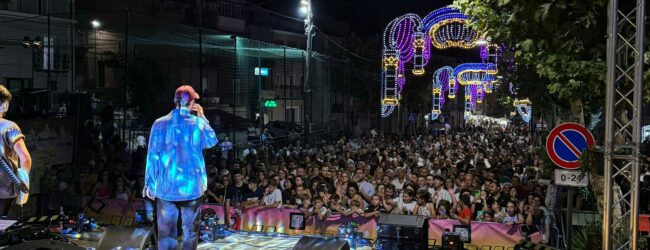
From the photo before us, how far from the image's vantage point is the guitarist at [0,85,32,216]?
20.7 ft

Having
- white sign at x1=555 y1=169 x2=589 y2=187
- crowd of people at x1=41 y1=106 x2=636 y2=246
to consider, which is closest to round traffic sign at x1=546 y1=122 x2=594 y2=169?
white sign at x1=555 y1=169 x2=589 y2=187

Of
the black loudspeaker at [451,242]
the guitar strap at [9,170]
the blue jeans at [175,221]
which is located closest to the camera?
the blue jeans at [175,221]

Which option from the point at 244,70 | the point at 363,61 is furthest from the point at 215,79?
the point at 363,61

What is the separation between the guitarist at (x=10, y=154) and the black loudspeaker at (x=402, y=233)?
14.1ft

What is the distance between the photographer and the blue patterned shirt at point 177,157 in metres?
5.49

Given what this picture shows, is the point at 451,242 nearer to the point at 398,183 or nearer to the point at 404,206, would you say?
the point at 404,206

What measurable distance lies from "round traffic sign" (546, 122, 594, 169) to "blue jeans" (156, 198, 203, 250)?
15.0ft

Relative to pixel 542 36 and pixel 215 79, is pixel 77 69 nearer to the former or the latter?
pixel 215 79

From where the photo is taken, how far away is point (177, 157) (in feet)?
18.0

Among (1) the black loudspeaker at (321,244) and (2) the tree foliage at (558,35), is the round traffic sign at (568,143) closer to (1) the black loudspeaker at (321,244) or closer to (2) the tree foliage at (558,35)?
(2) the tree foliage at (558,35)

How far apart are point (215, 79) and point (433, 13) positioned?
18.6 meters

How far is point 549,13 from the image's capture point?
689cm

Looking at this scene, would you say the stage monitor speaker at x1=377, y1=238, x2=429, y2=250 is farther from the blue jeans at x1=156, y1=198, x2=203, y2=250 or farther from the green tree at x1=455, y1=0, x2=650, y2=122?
the blue jeans at x1=156, y1=198, x2=203, y2=250

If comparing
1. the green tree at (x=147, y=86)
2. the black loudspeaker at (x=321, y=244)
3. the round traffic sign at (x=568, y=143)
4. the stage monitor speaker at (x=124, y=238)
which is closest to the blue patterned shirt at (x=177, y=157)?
the black loudspeaker at (x=321, y=244)
